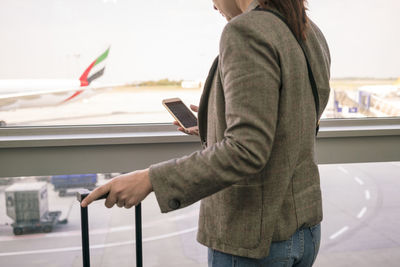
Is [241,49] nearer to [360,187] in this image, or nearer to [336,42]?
[336,42]

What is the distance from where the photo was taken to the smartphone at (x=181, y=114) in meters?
1.13

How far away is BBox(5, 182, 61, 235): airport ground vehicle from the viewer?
178 centimetres

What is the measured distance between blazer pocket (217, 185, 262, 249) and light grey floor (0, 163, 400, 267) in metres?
1.22

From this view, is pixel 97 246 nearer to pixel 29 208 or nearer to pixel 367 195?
pixel 29 208

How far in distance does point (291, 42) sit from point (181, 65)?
49.2 inches

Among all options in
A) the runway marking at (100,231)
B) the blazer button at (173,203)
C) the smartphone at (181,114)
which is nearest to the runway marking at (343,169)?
the runway marking at (100,231)

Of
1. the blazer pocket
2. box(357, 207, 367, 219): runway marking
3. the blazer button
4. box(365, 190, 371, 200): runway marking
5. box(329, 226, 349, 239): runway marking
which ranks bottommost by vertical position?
box(329, 226, 349, 239): runway marking

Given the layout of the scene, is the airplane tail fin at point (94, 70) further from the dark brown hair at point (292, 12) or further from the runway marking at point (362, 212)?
the runway marking at point (362, 212)

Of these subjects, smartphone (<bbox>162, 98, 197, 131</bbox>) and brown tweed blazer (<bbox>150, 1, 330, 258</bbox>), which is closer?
brown tweed blazer (<bbox>150, 1, 330, 258</bbox>)

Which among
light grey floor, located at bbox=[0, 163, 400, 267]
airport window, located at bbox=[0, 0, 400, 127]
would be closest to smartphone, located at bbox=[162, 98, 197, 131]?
airport window, located at bbox=[0, 0, 400, 127]

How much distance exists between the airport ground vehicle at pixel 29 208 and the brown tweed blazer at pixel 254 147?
53.3 inches

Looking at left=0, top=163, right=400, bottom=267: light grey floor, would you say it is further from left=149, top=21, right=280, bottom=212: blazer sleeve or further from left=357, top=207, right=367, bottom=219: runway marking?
left=149, top=21, right=280, bottom=212: blazer sleeve

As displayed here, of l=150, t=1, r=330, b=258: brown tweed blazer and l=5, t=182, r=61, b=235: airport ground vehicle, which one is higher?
l=150, t=1, r=330, b=258: brown tweed blazer

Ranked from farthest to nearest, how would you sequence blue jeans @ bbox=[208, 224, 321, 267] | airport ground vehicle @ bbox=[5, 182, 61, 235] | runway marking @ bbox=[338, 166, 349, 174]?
runway marking @ bbox=[338, 166, 349, 174]
airport ground vehicle @ bbox=[5, 182, 61, 235]
blue jeans @ bbox=[208, 224, 321, 267]
